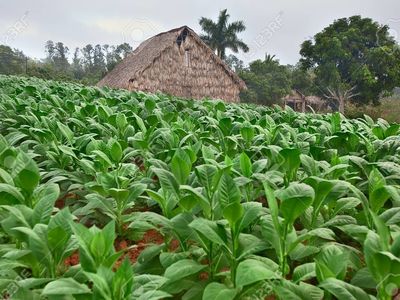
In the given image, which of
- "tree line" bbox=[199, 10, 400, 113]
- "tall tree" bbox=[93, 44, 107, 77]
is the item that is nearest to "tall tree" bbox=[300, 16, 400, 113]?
"tree line" bbox=[199, 10, 400, 113]

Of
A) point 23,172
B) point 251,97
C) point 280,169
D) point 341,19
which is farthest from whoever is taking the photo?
point 251,97

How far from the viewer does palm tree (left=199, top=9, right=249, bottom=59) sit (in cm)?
5041

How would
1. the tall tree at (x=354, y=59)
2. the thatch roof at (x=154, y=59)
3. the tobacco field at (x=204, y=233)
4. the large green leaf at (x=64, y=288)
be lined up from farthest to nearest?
the tall tree at (x=354, y=59), the thatch roof at (x=154, y=59), the tobacco field at (x=204, y=233), the large green leaf at (x=64, y=288)

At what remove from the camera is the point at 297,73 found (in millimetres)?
44375

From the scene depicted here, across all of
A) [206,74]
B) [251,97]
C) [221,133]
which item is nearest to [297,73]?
[251,97]

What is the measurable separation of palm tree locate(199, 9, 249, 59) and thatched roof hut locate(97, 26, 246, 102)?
20.1 m

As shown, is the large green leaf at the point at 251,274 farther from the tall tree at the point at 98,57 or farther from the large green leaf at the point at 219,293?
the tall tree at the point at 98,57

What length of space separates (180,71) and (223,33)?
2408 centimetres

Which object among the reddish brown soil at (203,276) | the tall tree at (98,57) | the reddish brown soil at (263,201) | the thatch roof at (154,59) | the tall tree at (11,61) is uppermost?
the tall tree at (98,57)

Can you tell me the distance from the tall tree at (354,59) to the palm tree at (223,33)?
1392 cm

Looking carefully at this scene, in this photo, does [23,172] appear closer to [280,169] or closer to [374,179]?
[280,169]

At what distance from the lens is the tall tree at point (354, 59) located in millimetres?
35156

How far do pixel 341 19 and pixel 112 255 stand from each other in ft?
136

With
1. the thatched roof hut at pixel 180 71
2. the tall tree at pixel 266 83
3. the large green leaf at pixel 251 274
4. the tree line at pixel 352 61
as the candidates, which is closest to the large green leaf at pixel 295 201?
the large green leaf at pixel 251 274
